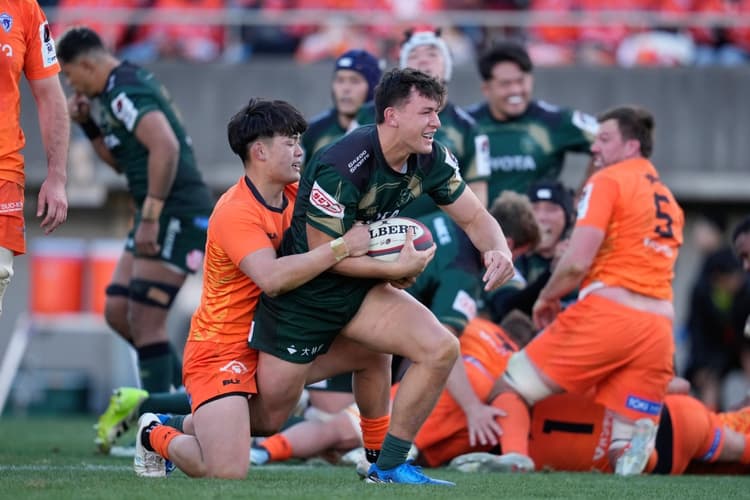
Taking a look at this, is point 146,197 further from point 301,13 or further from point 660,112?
point 660,112

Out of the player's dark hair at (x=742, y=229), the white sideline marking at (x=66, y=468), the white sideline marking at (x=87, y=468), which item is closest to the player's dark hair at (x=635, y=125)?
the player's dark hair at (x=742, y=229)

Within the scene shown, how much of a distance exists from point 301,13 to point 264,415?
924 cm

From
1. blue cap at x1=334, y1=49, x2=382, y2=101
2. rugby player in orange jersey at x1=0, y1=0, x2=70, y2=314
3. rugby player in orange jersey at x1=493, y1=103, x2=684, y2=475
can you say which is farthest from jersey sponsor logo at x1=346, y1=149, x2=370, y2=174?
blue cap at x1=334, y1=49, x2=382, y2=101

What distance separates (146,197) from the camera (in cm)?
848

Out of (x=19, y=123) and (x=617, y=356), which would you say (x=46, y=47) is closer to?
Answer: (x=19, y=123)

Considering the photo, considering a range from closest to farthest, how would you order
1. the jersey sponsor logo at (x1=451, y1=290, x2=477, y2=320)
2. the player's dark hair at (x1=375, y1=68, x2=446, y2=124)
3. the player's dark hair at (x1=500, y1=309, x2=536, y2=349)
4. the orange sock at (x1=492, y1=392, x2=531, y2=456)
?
the player's dark hair at (x1=375, y1=68, x2=446, y2=124)
the orange sock at (x1=492, y1=392, x2=531, y2=456)
the jersey sponsor logo at (x1=451, y1=290, x2=477, y2=320)
the player's dark hair at (x1=500, y1=309, x2=536, y2=349)

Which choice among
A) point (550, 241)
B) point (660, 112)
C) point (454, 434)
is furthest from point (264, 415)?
point (660, 112)

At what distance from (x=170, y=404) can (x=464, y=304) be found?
174 centimetres

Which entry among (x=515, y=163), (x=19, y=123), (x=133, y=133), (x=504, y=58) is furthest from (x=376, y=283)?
(x=504, y=58)

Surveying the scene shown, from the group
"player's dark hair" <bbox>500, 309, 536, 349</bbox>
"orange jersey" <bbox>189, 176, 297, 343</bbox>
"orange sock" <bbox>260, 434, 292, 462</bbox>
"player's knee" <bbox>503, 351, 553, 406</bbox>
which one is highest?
"orange jersey" <bbox>189, 176, 297, 343</bbox>

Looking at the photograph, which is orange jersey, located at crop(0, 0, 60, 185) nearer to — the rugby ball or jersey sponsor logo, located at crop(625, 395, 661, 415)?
the rugby ball

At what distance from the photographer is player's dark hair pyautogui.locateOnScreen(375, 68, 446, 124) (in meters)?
5.88

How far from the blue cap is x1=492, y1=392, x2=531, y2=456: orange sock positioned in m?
2.53

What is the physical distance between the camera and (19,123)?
620cm
